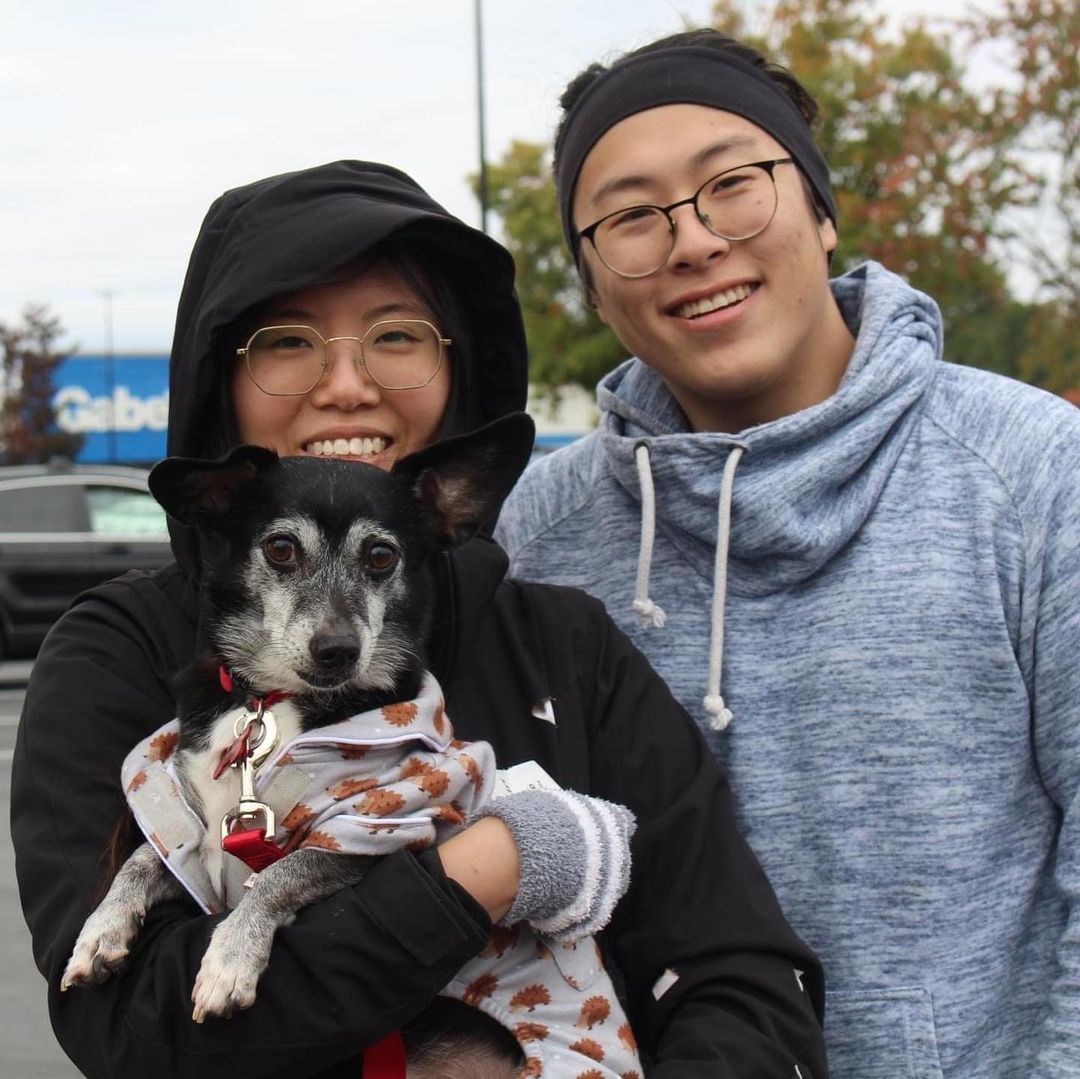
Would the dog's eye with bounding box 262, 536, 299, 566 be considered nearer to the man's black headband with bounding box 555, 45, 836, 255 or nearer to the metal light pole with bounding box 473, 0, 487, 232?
the man's black headband with bounding box 555, 45, 836, 255

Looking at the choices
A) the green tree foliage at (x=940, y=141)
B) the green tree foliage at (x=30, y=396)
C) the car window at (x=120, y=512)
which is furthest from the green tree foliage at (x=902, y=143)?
the green tree foliage at (x=30, y=396)

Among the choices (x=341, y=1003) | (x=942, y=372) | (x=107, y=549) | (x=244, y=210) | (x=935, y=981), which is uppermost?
(x=244, y=210)

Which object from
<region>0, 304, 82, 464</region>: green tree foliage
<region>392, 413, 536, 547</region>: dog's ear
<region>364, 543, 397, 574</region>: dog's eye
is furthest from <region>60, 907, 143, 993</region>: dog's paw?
<region>0, 304, 82, 464</region>: green tree foliage

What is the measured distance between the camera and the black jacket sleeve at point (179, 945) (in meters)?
2.06

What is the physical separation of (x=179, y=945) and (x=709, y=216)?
1753 mm

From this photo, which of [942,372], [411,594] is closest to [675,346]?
[942,372]

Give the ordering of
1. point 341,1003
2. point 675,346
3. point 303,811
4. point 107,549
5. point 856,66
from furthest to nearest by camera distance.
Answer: point 856,66 → point 107,549 → point 675,346 → point 303,811 → point 341,1003

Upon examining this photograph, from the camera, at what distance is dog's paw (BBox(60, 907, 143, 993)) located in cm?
212

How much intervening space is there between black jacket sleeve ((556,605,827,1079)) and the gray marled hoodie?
9.7 inches

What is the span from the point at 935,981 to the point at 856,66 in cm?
2135

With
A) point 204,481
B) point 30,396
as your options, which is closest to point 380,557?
point 204,481

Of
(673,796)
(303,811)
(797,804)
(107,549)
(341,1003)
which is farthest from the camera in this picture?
(107,549)

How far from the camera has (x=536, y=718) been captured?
8.30 ft

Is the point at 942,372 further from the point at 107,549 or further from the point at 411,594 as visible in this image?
the point at 107,549
